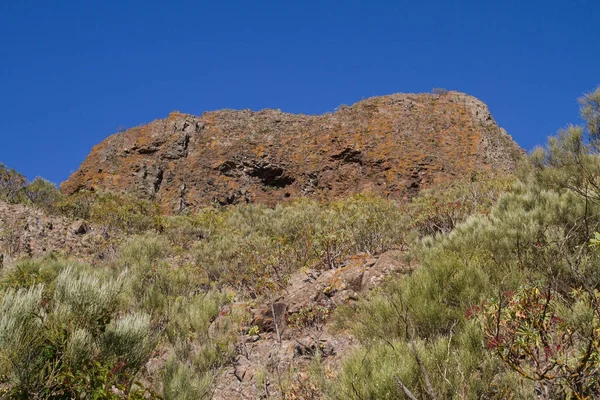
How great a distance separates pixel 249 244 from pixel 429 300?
745 centimetres

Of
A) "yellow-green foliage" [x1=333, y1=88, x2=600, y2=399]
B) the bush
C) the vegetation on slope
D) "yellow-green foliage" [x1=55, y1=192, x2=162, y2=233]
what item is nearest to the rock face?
"yellow-green foliage" [x1=55, y1=192, x2=162, y2=233]

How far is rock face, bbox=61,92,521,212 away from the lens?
21.0 m

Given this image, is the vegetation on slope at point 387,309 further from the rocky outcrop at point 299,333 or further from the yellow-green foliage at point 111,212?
the yellow-green foliage at point 111,212

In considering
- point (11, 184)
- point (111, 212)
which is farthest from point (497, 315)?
point (11, 184)

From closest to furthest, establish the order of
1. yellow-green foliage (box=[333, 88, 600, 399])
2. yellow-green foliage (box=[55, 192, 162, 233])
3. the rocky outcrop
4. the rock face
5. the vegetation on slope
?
yellow-green foliage (box=[333, 88, 600, 399])
the vegetation on slope
the rocky outcrop
yellow-green foliage (box=[55, 192, 162, 233])
the rock face

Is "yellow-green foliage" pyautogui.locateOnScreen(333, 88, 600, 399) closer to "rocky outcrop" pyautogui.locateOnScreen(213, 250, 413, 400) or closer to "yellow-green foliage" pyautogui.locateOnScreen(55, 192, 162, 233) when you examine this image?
"rocky outcrop" pyautogui.locateOnScreen(213, 250, 413, 400)

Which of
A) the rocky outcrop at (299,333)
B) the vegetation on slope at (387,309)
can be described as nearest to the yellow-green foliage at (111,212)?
the vegetation on slope at (387,309)

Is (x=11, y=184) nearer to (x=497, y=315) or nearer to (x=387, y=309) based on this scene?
(x=387, y=309)

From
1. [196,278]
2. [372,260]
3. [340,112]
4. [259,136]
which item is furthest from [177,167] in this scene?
[372,260]

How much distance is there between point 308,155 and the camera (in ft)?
77.9

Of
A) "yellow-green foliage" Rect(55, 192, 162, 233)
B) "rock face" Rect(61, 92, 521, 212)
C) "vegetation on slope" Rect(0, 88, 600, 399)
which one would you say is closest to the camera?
"vegetation on slope" Rect(0, 88, 600, 399)

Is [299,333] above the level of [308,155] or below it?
below

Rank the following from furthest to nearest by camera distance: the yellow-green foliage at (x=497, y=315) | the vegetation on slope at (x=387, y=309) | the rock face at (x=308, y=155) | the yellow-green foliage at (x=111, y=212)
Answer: the rock face at (x=308, y=155) < the yellow-green foliage at (x=111, y=212) < the vegetation on slope at (x=387, y=309) < the yellow-green foliage at (x=497, y=315)

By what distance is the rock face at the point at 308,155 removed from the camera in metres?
21.0
